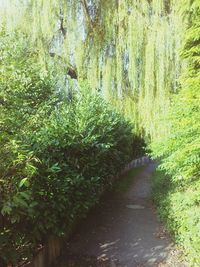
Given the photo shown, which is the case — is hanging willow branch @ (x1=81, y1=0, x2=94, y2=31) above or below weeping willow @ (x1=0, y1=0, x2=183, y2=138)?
above

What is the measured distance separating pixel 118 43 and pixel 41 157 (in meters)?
6.59

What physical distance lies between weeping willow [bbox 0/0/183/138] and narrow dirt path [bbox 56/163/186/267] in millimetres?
2931

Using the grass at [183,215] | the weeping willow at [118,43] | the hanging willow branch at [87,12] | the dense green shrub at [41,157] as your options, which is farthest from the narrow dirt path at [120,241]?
the hanging willow branch at [87,12]

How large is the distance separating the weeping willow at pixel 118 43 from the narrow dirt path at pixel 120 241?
2931 mm

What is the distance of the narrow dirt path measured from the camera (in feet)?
19.7

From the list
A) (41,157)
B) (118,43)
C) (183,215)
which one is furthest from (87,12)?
(183,215)

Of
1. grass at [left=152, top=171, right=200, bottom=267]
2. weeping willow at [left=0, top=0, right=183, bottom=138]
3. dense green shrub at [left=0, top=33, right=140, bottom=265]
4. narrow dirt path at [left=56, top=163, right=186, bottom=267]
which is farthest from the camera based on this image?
weeping willow at [left=0, top=0, right=183, bottom=138]

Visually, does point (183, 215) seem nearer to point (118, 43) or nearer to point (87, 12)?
point (118, 43)

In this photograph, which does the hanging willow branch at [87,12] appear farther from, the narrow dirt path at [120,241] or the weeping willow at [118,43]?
the narrow dirt path at [120,241]

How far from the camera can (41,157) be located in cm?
555

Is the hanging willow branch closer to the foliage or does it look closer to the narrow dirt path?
the foliage

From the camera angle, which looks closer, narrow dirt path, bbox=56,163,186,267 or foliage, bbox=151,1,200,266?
foliage, bbox=151,1,200,266

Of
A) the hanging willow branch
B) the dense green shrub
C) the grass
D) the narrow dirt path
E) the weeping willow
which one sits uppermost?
the hanging willow branch

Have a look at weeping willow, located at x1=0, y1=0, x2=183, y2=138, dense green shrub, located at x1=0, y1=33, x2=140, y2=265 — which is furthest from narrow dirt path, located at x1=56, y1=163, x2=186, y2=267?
weeping willow, located at x1=0, y1=0, x2=183, y2=138
